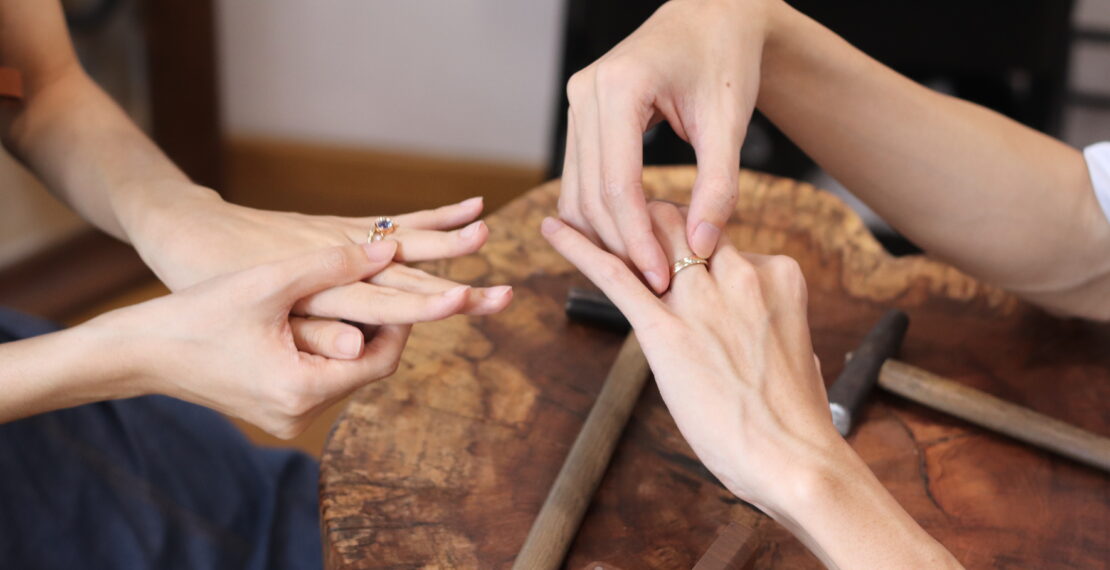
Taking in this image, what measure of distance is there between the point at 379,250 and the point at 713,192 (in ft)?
1.00

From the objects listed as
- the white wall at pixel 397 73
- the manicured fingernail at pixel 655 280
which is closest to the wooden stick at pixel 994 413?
the manicured fingernail at pixel 655 280

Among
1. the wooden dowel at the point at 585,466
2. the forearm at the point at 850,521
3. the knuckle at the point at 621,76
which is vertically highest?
the knuckle at the point at 621,76

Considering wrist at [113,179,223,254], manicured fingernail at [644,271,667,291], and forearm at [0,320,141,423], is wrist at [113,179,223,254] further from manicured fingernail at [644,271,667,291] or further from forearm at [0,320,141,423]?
manicured fingernail at [644,271,667,291]

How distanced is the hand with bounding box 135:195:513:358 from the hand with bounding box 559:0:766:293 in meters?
0.11

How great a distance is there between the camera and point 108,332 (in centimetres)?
80

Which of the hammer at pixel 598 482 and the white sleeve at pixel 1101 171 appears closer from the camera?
the hammer at pixel 598 482

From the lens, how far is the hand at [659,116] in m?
0.83

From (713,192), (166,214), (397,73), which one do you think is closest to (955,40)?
(397,73)

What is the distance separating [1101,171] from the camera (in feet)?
3.36

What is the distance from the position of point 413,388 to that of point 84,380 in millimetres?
285

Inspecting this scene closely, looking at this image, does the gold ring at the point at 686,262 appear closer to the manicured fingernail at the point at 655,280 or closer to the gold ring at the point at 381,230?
the manicured fingernail at the point at 655,280

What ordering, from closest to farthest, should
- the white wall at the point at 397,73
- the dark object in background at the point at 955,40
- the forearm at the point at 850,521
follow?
the forearm at the point at 850,521
the dark object in background at the point at 955,40
the white wall at the point at 397,73

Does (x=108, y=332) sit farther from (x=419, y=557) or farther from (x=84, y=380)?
(x=419, y=557)

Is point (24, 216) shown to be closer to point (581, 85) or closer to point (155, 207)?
point (155, 207)
